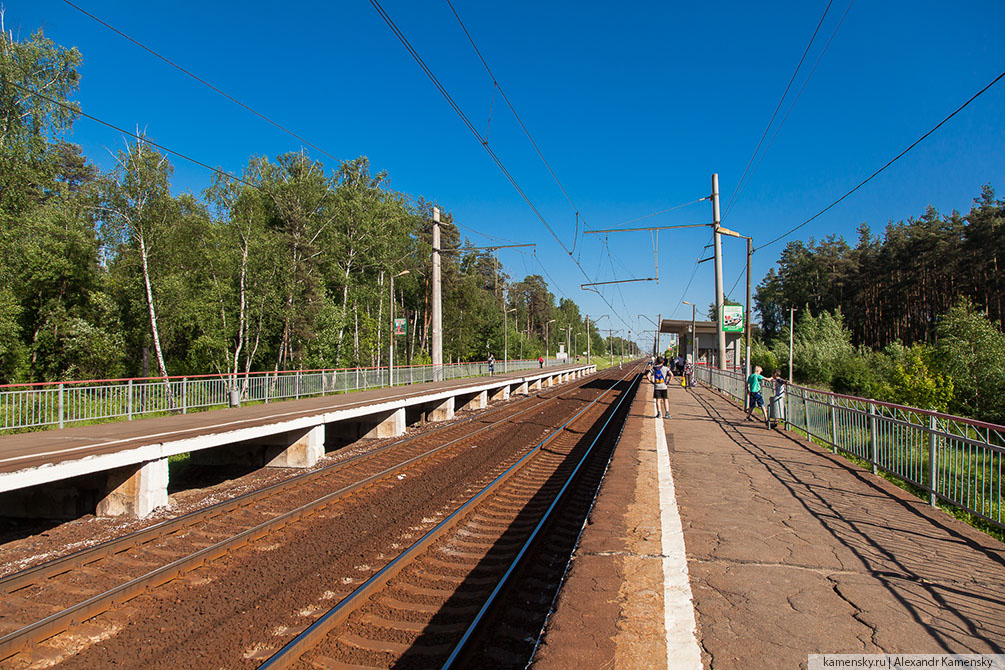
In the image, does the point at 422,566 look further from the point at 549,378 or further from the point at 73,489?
the point at 549,378

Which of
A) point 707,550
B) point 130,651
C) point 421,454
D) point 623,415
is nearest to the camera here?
point 130,651

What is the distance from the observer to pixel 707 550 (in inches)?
199

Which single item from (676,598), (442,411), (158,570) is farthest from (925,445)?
(442,411)

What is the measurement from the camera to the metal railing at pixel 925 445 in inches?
232

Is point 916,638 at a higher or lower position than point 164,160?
lower

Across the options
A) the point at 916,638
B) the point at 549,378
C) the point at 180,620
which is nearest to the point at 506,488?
the point at 180,620

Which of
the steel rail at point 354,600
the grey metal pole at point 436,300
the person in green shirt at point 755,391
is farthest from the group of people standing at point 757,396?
the grey metal pole at point 436,300

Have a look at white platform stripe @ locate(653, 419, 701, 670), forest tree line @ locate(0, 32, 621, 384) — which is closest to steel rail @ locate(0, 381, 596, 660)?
white platform stripe @ locate(653, 419, 701, 670)

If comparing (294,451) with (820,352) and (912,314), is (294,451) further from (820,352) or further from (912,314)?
(912,314)

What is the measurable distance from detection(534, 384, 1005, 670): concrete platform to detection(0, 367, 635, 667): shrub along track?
2388mm

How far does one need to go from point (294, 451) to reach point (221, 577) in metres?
5.96

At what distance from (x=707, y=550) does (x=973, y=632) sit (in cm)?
193

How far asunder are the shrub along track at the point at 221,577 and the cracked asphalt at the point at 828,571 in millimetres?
3258

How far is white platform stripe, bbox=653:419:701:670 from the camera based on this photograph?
319cm
